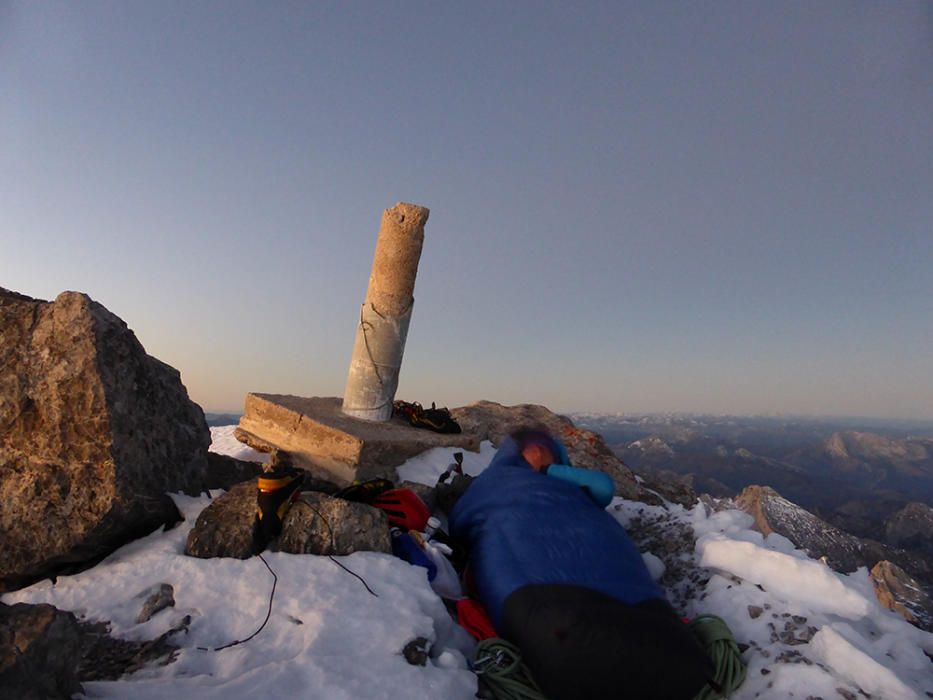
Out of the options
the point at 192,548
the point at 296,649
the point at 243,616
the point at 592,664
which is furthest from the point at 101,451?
the point at 592,664

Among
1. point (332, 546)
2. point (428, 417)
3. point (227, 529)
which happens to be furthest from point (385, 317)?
point (332, 546)

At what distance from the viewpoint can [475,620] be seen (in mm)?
4059

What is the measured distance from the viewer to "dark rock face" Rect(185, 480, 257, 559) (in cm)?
464

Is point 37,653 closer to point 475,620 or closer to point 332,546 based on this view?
point 332,546

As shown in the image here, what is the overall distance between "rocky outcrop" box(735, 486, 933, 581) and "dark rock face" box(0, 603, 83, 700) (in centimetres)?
3109

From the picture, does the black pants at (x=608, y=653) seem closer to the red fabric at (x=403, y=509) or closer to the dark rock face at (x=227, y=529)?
the red fabric at (x=403, y=509)

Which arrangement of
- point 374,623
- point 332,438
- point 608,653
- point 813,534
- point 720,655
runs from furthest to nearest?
point 813,534
point 332,438
point 720,655
point 374,623
point 608,653

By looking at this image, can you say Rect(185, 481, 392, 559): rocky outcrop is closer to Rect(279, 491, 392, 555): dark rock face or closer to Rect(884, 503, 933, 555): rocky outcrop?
Rect(279, 491, 392, 555): dark rock face

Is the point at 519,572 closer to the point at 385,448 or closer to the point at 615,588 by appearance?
the point at 615,588

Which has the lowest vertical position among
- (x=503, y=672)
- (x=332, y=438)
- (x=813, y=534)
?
(x=813, y=534)

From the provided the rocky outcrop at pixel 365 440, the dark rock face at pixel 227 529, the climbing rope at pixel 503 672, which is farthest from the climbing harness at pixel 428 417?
the climbing rope at pixel 503 672

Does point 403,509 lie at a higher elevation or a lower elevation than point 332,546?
higher

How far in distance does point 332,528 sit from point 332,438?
4.43 metres

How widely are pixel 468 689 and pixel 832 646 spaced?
2.68m
